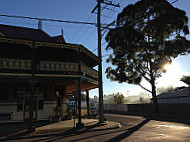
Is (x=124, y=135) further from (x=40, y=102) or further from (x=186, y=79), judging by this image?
(x=186, y=79)

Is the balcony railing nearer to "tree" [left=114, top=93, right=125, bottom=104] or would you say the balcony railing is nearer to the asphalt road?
the asphalt road

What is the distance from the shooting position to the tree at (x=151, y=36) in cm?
2314

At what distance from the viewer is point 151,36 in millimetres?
24875

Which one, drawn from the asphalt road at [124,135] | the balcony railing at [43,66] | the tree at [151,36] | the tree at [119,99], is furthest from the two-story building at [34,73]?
the tree at [119,99]

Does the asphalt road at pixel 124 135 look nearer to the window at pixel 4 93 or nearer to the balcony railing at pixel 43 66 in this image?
the balcony railing at pixel 43 66

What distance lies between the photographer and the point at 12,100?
1454 cm

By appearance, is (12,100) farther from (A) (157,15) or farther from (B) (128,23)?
(A) (157,15)

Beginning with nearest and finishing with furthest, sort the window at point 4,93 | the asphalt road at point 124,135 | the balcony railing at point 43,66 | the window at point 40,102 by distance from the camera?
1. the asphalt road at point 124,135
2. the balcony railing at point 43,66
3. the window at point 4,93
4. the window at point 40,102

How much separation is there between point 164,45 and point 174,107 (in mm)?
9098

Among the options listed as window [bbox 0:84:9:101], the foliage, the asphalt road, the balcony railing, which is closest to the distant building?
the foliage

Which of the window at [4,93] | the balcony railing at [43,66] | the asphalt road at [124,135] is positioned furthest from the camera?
the window at [4,93]

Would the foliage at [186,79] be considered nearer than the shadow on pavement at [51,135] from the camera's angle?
No

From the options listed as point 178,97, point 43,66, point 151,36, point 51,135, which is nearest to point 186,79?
point 178,97

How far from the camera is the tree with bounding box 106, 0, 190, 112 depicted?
75.9ft
